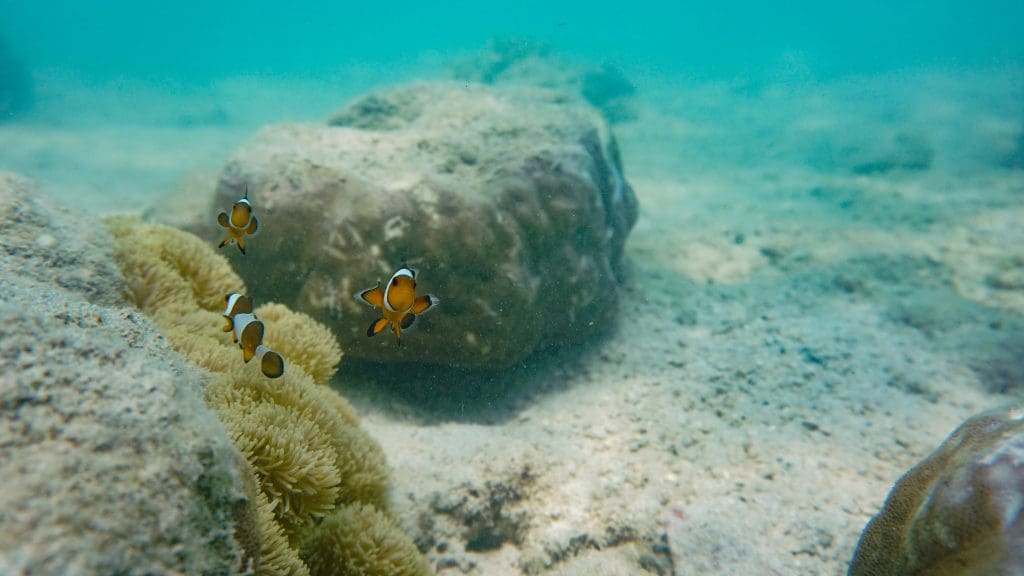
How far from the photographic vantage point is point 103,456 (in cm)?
106

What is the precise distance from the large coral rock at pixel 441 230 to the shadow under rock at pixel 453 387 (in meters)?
0.26

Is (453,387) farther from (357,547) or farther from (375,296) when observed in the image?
(375,296)

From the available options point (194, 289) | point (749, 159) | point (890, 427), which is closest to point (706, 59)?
point (749, 159)

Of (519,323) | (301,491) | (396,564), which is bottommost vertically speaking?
(519,323)

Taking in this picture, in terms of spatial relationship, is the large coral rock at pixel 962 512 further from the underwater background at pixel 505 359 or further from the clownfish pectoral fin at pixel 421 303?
the clownfish pectoral fin at pixel 421 303

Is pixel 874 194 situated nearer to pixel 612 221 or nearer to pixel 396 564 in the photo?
pixel 612 221

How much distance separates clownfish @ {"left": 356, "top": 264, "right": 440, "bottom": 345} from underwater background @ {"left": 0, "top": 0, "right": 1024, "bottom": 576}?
1.92 feet

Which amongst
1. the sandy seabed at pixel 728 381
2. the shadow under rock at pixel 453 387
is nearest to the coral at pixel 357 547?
the sandy seabed at pixel 728 381

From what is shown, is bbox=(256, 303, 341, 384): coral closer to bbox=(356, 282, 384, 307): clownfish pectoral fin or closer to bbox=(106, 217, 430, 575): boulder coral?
bbox=(106, 217, 430, 575): boulder coral

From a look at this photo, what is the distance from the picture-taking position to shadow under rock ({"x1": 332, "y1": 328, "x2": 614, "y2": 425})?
4266 millimetres

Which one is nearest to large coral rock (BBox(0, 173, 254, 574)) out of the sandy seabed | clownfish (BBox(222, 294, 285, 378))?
clownfish (BBox(222, 294, 285, 378))

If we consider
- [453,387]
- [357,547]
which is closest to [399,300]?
[357,547]

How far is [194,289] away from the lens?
3.27 metres

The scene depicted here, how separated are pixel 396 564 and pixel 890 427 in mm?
4043
